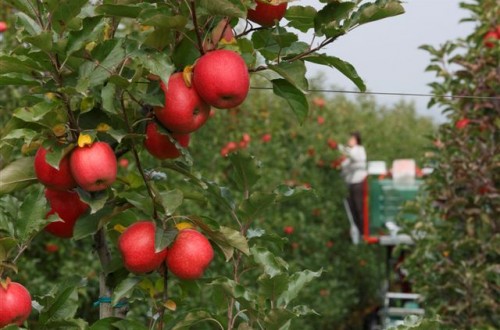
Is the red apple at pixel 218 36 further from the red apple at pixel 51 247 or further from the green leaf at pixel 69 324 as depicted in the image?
the red apple at pixel 51 247

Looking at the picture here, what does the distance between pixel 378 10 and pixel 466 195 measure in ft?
11.2

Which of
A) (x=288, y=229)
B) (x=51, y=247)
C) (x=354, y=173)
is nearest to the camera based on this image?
(x=51, y=247)

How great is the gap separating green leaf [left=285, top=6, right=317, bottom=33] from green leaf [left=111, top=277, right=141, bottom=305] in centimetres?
59

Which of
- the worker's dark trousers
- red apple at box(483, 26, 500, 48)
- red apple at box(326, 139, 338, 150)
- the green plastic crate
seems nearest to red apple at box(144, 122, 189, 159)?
red apple at box(483, 26, 500, 48)

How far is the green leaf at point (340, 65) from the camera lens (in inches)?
71.5

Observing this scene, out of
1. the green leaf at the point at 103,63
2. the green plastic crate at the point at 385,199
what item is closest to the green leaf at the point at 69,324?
the green leaf at the point at 103,63

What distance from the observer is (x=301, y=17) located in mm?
1922

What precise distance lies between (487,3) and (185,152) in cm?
386

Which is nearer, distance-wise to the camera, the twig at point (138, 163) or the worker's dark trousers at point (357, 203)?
the twig at point (138, 163)

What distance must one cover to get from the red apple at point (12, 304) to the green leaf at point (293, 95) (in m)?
0.61

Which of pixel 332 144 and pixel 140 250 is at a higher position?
pixel 140 250

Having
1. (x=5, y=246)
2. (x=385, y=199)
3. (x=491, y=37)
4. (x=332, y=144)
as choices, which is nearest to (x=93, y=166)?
(x=5, y=246)

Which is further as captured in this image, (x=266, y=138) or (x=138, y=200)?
(x=266, y=138)

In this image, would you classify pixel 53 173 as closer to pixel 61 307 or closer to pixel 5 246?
pixel 5 246
